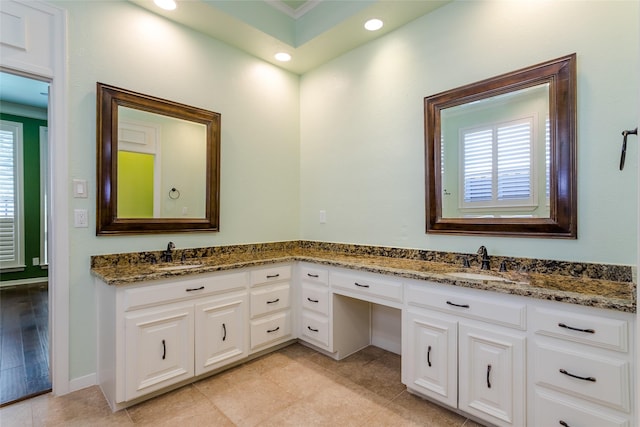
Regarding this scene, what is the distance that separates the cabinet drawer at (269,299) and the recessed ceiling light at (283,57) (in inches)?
84.4

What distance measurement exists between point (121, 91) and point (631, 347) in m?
3.15

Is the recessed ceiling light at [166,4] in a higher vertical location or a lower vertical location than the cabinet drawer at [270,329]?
higher

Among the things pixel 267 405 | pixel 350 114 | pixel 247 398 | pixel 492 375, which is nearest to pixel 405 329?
pixel 492 375

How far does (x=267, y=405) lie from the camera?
188cm

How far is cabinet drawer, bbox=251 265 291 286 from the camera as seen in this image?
2424 mm

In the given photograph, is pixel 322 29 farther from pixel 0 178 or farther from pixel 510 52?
pixel 0 178

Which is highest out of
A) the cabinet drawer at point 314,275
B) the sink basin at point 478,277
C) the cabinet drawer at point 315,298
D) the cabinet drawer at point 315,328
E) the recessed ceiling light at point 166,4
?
the recessed ceiling light at point 166,4

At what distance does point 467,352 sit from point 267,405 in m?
1.22

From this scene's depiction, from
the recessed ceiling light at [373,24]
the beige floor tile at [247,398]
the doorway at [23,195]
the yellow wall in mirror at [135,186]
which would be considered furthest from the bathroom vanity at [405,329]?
the doorway at [23,195]

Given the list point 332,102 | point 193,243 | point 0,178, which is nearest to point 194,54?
point 332,102

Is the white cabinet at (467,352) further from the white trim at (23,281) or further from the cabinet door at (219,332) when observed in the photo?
the white trim at (23,281)

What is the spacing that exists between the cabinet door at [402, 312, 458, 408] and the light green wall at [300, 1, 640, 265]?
0.63m

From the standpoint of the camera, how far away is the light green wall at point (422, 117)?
1624mm

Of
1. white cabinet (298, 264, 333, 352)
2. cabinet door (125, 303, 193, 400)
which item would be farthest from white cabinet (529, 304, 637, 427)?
cabinet door (125, 303, 193, 400)
